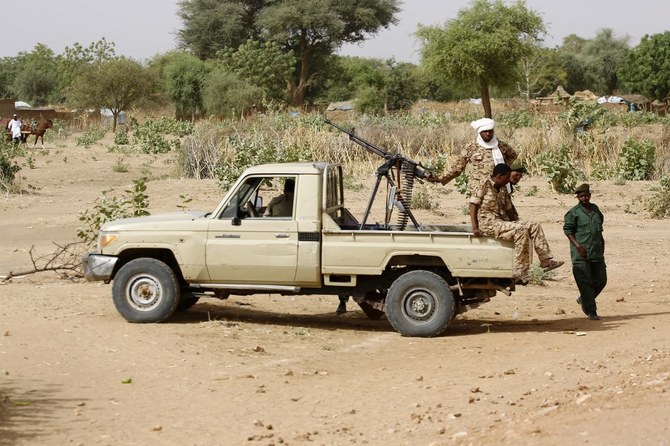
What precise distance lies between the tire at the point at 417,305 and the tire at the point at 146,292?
2.29 m

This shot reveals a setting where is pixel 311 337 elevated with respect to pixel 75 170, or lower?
lower

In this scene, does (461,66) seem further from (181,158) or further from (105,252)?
(105,252)

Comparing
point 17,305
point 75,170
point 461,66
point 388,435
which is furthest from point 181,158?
point 461,66

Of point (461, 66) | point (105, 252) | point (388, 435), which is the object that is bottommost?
point (388, 435)

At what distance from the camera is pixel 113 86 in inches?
2265

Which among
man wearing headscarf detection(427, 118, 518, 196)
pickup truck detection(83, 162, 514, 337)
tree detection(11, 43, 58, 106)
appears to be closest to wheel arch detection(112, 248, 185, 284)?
pickup truck detection(83, 162, 514, 337)

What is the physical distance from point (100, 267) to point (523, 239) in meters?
4.42

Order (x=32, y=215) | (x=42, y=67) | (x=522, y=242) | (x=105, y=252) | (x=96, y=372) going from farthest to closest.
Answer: (x=42, y=67), (x=32, y=215), (x=105, y=252), (x=522, y=242), (x=96, y=372)

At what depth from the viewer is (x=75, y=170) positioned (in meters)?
31.3

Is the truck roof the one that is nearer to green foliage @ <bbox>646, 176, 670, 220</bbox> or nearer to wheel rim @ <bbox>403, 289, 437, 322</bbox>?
wheel rim @ <bbox>403, 289, 437, 322</bbox>

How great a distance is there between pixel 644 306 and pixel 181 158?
54.1 ft

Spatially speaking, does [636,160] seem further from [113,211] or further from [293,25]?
[293,25]

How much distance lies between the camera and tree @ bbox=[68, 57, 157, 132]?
5731 cm

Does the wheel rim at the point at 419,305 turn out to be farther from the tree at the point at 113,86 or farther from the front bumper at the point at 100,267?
the tree at the point at 113,86
